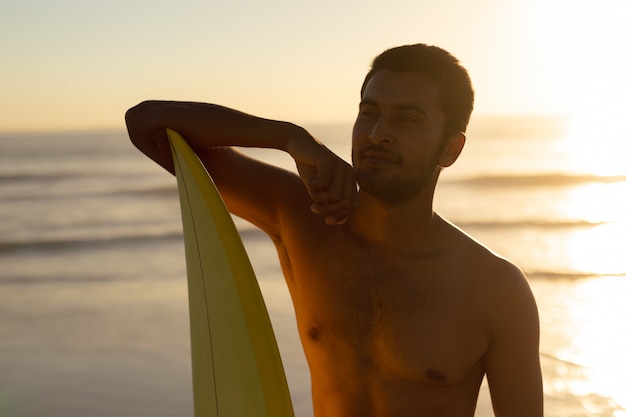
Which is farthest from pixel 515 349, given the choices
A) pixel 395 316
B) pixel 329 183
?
pixel 329 183

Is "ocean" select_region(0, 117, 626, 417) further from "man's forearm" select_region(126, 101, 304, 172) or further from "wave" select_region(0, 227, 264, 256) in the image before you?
"man's forearm" select_region(126, 101, 304, 172)

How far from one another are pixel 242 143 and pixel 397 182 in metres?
0.43

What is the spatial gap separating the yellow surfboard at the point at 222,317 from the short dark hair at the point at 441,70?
56cm

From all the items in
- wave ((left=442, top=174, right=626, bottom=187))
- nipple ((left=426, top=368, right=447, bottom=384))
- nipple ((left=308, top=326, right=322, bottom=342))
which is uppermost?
wave ((left=442, top=174, right=626, bottom=187))

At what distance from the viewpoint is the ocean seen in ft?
17.8

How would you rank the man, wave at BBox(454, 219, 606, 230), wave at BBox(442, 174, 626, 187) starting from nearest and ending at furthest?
the man
wave at BBox(454, 219, 606, 230)
wave at BBox(442, 174, 626, 187)

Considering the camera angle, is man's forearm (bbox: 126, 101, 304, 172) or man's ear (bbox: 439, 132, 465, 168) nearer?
man's forearm (bbox: 126, 101, 304, 172)

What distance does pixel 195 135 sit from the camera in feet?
7.04

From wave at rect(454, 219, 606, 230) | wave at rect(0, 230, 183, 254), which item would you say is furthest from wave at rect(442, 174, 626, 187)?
wave at rect(0, 230, 183, 254)

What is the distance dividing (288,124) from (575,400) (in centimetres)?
388

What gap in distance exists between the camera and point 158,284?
8328 mm

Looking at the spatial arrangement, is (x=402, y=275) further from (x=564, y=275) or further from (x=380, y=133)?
(x=564, y=275)

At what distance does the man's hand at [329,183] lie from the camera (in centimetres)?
191

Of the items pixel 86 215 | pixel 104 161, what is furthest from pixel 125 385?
pixel 104 161
